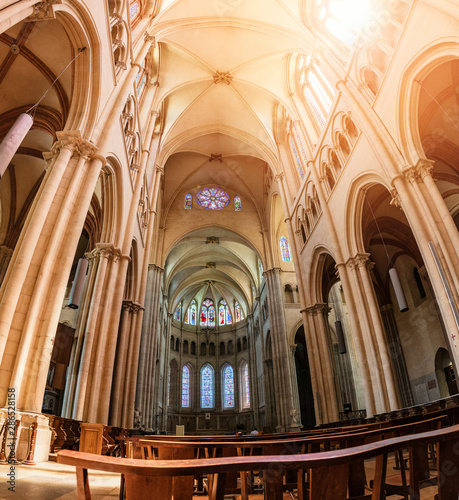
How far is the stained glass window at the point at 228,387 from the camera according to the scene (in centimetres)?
3430

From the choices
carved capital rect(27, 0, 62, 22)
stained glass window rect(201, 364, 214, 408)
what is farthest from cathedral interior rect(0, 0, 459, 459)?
stained glass window rect(201, 364, 214, 408)

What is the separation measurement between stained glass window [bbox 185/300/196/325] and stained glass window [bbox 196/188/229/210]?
52.2 feet

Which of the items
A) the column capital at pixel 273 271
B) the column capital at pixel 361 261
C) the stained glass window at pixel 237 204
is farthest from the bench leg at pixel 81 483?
the stained glass window at pixel 237 204

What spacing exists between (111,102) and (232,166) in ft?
54.3

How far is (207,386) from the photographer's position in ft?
116

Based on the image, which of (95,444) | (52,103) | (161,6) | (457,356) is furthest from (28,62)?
(457,356)

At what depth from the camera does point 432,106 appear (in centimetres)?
1044

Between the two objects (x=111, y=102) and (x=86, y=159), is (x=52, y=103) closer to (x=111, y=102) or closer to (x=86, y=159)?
(x=111, y=102)

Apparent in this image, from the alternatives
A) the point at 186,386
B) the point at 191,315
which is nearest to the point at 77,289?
the point at 186,386

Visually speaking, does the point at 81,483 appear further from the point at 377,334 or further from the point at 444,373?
the point at 444,373

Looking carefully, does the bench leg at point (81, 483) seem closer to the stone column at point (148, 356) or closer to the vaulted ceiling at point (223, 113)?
the vaulted ceiling at point (223, 113)

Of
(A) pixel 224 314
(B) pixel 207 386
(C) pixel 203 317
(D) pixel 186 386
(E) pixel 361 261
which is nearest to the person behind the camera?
(E) pixel 361 261

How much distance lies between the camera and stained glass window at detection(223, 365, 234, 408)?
1351 inches

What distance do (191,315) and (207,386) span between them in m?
7.90
